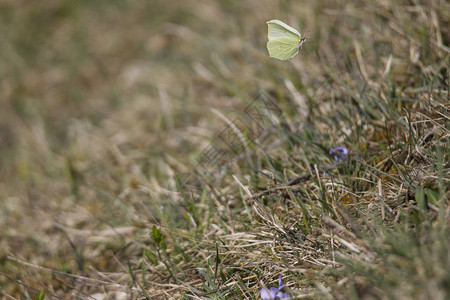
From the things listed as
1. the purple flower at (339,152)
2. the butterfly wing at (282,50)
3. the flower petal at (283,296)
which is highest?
the butterfly wing at (282,50)

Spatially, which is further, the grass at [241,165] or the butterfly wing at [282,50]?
the butterfly wing at [282,50]

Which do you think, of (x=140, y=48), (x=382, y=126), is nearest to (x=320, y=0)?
(x=382, y=126)

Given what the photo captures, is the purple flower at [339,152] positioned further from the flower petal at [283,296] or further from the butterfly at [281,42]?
the flower petal at [283,296]

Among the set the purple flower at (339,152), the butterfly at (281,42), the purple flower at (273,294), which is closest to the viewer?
the purple flower at (273,294)

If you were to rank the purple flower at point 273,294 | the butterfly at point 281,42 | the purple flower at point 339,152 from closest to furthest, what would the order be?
the purple flower at point 273,294
the butterfly at point 281,42
the purple flower at point 339,152

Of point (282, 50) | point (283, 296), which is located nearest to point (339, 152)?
point (282, 50)

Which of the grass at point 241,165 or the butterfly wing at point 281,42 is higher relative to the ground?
the butterfly wing at point 281,42

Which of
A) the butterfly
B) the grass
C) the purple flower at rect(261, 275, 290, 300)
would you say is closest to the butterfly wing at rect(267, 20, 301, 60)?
the butterfly

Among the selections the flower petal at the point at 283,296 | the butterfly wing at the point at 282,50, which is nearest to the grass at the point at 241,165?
the flower petal at the point at 283,296

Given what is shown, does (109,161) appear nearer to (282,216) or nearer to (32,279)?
(32,279)
